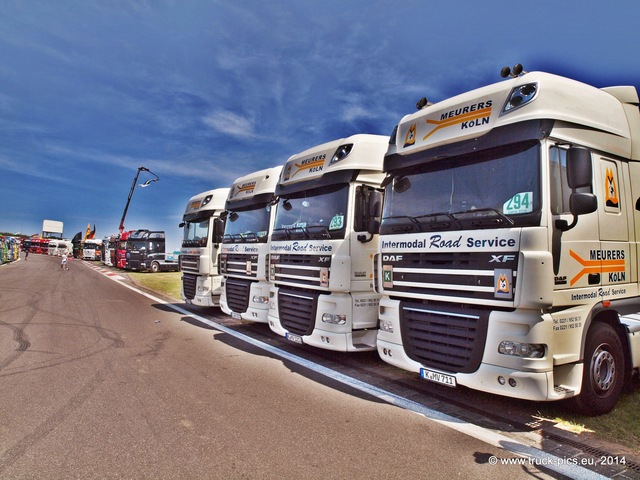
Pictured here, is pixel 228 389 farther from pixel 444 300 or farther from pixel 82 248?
pixel 82 248

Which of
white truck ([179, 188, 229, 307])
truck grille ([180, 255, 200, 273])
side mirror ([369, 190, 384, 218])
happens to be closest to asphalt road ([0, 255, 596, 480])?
side mirror ([369, 190, 384, 218])

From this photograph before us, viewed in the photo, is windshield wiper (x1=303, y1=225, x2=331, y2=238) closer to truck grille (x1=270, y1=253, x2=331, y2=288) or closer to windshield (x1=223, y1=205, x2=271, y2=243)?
truck grille (x1=270, y1=253, x2=331, y2=288)

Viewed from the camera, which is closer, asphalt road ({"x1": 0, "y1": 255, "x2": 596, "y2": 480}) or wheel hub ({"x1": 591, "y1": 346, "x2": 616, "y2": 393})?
asphalt road ({"x1": 0, "y1": 255, "x2": 596, "y2": 480})

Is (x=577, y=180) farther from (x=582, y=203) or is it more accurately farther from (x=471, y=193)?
(x=471, y=193)

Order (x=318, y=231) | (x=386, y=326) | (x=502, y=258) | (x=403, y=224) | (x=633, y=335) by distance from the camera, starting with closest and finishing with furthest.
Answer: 1. (x=502, y=258)
2. (x=633, y=335)
3. (x=403, y=224)
4. (x=386, y=326)
5. (x=318, y=231)

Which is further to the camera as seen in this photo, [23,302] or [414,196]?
[23,302]

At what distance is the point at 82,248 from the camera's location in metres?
58.6

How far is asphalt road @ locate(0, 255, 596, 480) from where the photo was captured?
3.17 m

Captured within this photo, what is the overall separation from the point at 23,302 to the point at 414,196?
12780 millimetres

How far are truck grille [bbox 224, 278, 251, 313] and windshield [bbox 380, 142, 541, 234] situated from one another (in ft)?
13.9

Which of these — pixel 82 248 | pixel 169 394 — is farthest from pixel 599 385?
pixel 82 248

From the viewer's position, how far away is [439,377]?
4324mm

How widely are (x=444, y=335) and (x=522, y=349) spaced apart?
80 centimetres


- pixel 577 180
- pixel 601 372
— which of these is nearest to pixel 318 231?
pixel 577 180
